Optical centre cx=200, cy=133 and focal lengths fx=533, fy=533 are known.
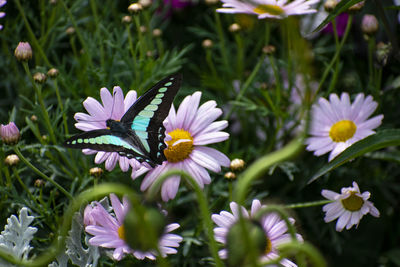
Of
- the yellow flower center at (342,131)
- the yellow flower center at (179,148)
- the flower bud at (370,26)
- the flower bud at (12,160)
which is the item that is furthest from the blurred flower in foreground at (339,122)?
the flower bud at (12,160)

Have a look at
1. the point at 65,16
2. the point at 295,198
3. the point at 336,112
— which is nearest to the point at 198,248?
the point at 295,198

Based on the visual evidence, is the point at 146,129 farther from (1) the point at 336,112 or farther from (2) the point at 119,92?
(1) the point at 336,112

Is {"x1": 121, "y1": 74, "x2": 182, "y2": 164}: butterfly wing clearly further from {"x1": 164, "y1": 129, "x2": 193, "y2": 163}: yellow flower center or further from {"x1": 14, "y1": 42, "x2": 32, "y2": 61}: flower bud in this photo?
{"x1": 14, "y1": 42, "x2": 32, "y2": 61}: flower bud

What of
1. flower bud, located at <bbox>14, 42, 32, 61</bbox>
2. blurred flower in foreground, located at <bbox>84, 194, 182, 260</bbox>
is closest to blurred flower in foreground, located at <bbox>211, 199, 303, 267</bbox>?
blurred flower in foreground, located at <bbox>84, 194, 182, 260</bbox>

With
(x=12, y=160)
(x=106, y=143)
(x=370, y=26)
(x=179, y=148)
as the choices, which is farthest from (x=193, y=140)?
(x=370, y=26)

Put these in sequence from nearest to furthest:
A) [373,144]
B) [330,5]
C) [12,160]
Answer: [373,144], [12,160], [330,5]

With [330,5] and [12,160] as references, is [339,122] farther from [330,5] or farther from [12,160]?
[12,160]
